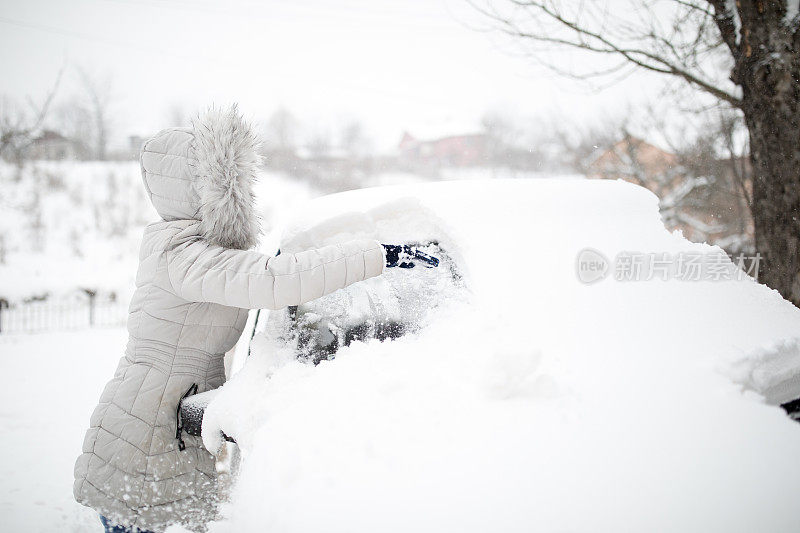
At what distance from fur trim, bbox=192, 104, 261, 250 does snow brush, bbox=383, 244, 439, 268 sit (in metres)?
0.55

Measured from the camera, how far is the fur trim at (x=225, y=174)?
6.02ft

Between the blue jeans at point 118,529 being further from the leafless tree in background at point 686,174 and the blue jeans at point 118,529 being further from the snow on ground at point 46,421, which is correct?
the leafless tree in background at point 686,174

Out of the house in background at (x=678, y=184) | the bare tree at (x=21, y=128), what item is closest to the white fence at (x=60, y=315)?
the bare tree at (x=21, y=128)

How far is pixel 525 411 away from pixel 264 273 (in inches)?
36.1

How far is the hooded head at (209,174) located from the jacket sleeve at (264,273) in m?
0.14

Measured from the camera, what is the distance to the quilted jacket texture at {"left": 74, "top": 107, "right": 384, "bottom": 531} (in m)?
1.81

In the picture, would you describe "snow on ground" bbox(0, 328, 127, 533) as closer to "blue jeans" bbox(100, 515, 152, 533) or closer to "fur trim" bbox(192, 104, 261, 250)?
"blue jeans" bbox(100, 515, 152, 533)

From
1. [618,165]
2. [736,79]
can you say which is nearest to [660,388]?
[736,79]

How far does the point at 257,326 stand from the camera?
2.49 metres

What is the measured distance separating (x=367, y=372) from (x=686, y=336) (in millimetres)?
996

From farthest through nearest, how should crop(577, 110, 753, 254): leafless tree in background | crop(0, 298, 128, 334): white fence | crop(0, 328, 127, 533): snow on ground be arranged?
crop(0, 298, 128, 334): white fence
crop(577, 110, 753, 254): leafless tree in background
crop(0, 328, 127, 533): snow on ground

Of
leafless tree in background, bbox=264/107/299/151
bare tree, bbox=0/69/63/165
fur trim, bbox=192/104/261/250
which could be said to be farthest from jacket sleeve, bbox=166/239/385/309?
leafless tree in background, bbox=264/107/299/151

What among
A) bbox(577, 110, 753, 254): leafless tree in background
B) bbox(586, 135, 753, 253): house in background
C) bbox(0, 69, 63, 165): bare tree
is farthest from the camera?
bbox(586, 135, 753, 253): house in background

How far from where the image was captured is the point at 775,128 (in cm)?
351
